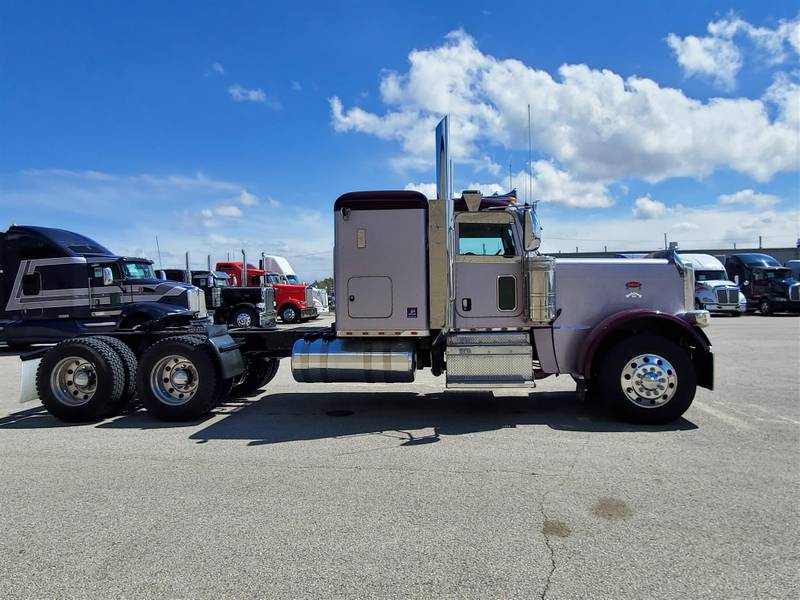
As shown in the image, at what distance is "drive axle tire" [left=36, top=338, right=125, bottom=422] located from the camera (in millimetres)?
6742

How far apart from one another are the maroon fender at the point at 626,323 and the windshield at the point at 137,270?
12.8 metres

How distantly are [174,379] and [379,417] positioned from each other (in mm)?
2673

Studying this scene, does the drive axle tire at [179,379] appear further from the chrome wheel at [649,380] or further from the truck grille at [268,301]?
the chrome wheel at [649,380]

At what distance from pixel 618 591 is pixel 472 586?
770 mm

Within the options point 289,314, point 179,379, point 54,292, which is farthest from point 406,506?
point 289,314

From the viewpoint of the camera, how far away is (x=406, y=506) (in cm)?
394

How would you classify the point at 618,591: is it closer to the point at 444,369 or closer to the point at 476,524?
the point at 476,524

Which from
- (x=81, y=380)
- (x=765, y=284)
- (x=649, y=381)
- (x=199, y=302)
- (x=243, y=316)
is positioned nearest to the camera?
(x=649, y=381)

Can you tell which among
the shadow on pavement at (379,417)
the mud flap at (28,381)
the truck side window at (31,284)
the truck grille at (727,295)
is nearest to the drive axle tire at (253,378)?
the shadow on pavement at (379,417)

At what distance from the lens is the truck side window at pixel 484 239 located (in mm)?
6613

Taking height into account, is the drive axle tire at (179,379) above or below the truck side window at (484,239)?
below

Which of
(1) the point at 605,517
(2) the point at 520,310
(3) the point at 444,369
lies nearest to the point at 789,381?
(2) the point at 520,310

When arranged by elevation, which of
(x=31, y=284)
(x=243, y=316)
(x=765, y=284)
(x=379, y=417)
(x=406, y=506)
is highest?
(x=765, y=284)

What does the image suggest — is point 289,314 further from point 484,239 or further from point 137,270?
point 484,239
